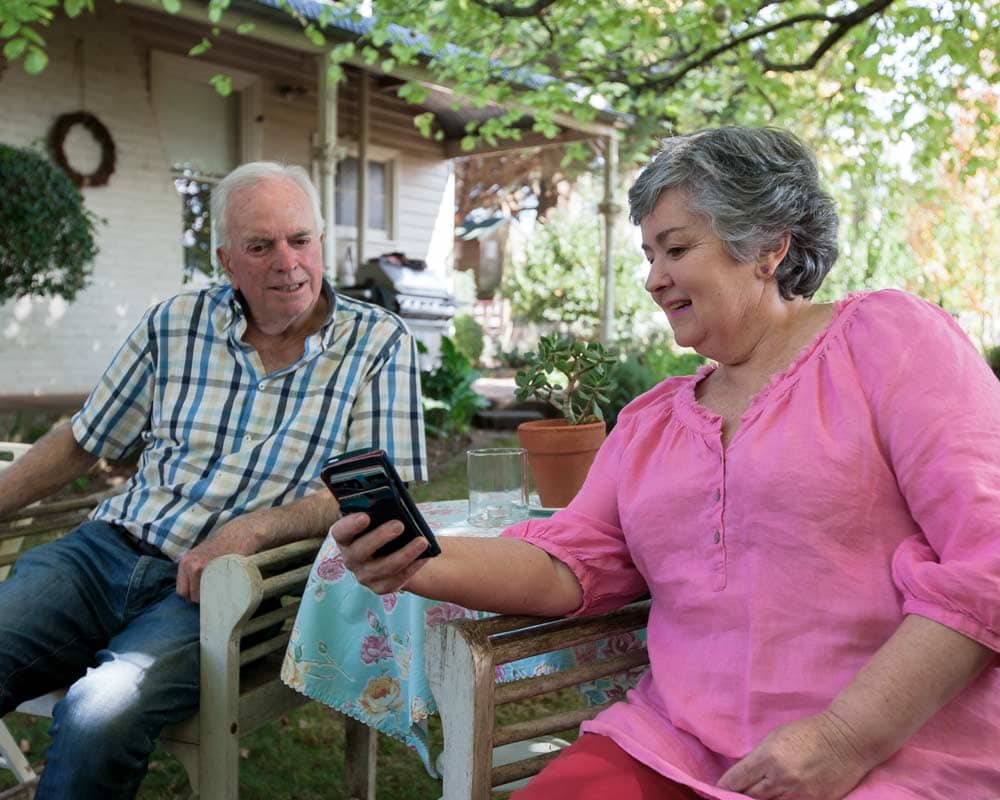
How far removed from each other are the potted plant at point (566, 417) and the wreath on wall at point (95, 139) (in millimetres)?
6805

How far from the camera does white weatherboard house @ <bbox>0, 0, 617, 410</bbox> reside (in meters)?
7.71

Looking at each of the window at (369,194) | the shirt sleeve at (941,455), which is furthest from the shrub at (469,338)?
the shirt sleeve at (941,455)

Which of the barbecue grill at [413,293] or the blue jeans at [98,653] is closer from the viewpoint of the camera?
the blue jeans at [98,653]

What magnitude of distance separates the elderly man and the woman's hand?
1218 mm

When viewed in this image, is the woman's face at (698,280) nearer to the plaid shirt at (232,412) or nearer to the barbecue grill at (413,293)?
the plaid shirt at (232,412)

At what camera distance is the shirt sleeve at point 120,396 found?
2570 millimetres

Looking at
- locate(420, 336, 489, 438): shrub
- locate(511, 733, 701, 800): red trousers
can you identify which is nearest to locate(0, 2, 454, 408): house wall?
locate(420, 336, 489, 438): shrub

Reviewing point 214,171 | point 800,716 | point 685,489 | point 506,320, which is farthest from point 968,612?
point 506,320

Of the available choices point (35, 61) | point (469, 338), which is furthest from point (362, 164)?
point (35, 61)

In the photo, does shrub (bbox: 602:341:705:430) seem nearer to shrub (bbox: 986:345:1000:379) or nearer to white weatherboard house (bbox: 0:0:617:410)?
shrub (bbox: 986:345:1000:379)

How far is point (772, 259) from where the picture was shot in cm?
159

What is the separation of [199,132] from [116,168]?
37.7 inches

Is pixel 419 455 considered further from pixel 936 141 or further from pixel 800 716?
pixel 936 141

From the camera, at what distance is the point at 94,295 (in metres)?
8.22
